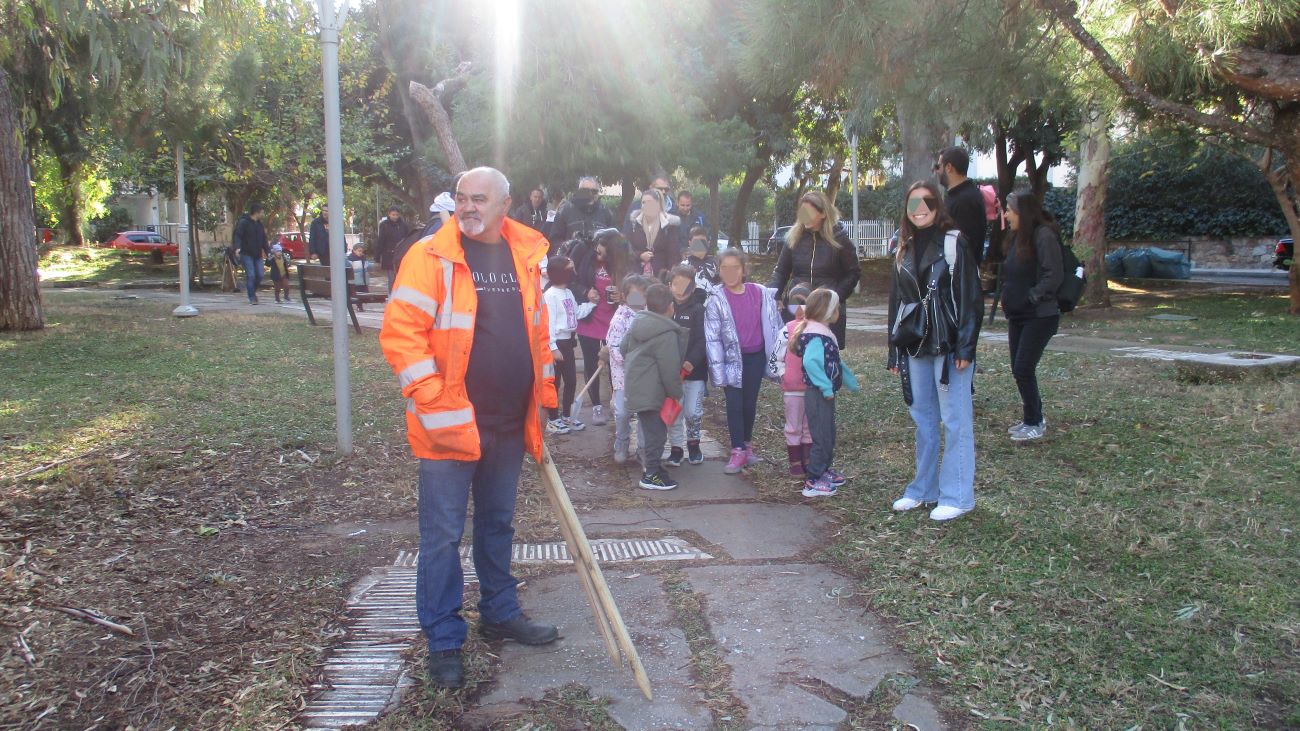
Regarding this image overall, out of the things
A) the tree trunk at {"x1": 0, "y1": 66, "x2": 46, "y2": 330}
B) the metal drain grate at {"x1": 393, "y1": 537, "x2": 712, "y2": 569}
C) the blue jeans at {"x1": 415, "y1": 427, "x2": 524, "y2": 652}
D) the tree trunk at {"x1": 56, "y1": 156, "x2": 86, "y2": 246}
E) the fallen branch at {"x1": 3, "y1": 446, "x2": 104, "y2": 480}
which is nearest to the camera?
the blue jeans at {"x1": 415, "y1": 427, "x2": 524, "y2": 652}

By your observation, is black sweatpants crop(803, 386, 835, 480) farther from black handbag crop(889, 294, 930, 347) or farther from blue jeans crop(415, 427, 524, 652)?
blue jeans crop(415, 427, 524, 652)

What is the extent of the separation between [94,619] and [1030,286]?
5522 millimetres

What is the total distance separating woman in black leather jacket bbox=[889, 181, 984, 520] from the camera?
493 centimetres

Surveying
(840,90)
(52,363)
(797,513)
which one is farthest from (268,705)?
(52,363)

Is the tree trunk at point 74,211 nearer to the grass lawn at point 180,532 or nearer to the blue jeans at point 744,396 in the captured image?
the grass lawn at point 180,532

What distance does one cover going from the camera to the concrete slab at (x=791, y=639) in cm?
A: 333

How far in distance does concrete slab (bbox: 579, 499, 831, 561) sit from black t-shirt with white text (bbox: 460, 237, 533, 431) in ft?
5.47

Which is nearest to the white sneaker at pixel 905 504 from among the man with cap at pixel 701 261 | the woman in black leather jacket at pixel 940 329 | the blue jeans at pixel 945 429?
the blue jeans at pixel 945 429

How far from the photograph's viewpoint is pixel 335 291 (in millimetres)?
6309

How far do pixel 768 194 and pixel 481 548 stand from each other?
5064 centimetres

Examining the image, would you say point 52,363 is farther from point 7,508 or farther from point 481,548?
point 481,548

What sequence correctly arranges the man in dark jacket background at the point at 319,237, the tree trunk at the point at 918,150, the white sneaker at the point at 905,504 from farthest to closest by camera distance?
the man in dark jacket background at the point at 319,237 → the tree trunk at the point at 918,150 → the white sneaker at the point at 905,504

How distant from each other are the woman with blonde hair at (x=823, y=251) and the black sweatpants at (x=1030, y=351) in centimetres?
113

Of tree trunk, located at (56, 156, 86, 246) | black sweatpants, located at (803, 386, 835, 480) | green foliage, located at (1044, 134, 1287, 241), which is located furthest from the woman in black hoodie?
tree trunk, located at (56, 156, 86, 246)
